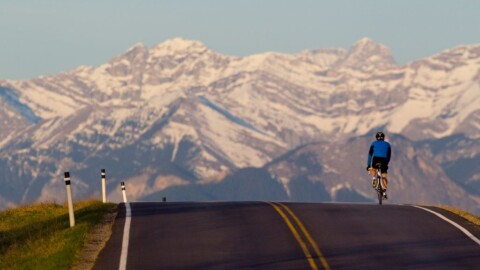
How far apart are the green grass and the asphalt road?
0.86 meters

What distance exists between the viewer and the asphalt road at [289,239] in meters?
29.6

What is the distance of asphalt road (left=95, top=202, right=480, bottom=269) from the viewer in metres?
29.6

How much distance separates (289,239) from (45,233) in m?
7.14

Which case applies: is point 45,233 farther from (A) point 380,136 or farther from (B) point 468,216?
(A) point 380,136

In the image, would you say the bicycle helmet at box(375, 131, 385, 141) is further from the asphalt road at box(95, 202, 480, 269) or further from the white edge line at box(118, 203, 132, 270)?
the white edge line at box(118, 203, 132, 270)

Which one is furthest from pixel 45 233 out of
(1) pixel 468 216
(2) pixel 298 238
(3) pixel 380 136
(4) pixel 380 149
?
(4) pixel 380 149

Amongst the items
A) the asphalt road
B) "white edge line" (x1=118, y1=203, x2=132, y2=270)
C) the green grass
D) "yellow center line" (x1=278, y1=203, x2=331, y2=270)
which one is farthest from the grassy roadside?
the green grass

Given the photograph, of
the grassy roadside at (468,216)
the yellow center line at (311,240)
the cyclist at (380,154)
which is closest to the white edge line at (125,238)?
the yellow center line at (311,240)

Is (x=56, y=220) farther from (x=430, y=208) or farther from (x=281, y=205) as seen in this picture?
(x=430, y=208)

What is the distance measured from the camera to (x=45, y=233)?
36219mm

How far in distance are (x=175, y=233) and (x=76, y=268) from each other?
5750 millimetres

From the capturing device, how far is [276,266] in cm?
2886

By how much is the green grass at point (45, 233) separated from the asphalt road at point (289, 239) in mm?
861

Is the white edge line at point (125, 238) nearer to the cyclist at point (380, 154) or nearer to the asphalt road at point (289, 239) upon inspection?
the asphalt road at point (289, 239)
